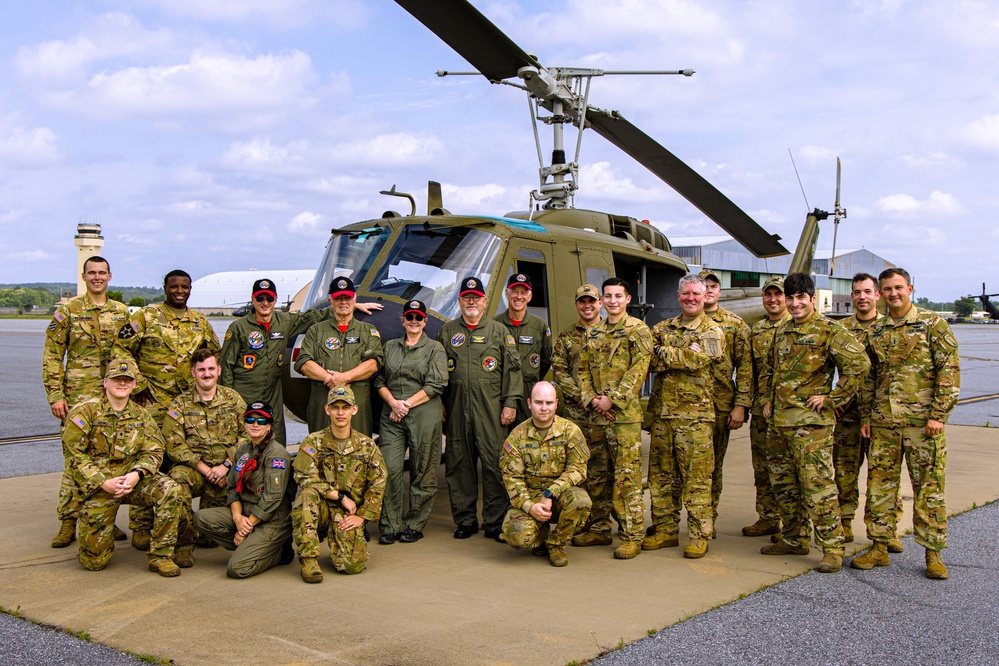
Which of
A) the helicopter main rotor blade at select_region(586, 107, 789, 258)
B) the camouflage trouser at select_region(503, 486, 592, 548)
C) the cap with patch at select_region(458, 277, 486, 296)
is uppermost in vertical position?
the helicopter main rotor blade at select_region(586, 107, 789, 258)

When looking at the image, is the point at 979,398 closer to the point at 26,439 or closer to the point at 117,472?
the point at 117,472

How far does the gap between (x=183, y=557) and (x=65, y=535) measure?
930 millimetres

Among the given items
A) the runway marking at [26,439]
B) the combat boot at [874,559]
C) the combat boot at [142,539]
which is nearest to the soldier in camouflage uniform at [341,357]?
the combat boot at [142,539]

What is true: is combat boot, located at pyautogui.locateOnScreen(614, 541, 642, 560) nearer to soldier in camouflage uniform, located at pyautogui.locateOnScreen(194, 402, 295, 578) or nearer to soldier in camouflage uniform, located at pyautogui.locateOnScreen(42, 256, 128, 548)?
soldier in camouflage uniform, located at pyautogui.locateOnScreen(194, 402, 295, 578)

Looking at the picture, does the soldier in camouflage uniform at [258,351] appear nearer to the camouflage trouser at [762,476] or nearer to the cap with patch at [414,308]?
the cap with patch at [414,308]

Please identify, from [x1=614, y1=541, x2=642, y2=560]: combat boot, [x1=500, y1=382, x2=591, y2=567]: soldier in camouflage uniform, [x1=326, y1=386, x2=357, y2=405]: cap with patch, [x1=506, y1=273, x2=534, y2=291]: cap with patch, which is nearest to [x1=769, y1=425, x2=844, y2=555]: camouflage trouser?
[x1=614, y1=541, x2=642, y2=560]: combat boot

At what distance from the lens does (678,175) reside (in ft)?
26.5

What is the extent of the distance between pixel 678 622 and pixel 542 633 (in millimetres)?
630

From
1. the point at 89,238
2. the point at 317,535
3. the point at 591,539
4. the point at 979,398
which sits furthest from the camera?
the point at 89,238

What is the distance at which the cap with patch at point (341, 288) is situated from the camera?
5.30 metres

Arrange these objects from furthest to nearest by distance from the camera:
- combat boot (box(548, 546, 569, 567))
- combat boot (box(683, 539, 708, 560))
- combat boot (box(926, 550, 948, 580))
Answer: combat boot (box(683, 539, 708, 560)), combat boot (box(548, 546, 569, 567)), combat boot (box(926, 550, 948, 580))

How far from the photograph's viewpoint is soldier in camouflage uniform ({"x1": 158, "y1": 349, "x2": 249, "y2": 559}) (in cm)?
497

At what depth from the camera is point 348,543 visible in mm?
4484

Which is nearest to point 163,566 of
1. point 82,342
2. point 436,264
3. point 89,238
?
point 82,342
